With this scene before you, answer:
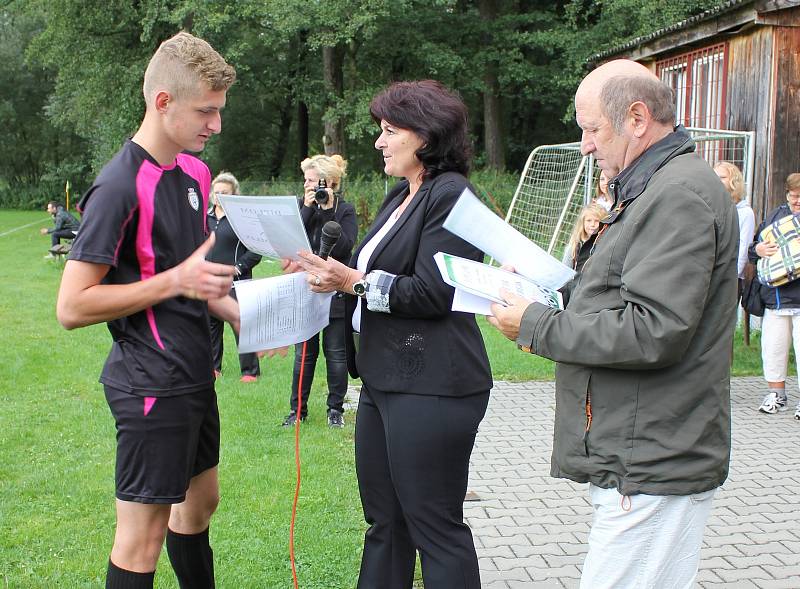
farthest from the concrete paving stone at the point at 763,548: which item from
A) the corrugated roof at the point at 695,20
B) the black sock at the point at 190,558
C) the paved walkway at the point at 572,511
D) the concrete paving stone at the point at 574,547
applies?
the corrugated roof at the point at 695,20

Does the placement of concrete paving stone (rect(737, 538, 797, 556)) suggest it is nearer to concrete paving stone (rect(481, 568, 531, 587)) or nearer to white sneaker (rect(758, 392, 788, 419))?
concrete paving stone (rect(481, 568, 531, 587))

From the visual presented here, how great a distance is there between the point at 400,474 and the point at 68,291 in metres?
1.40

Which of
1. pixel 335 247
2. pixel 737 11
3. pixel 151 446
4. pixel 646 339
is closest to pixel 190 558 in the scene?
pixel 151 446

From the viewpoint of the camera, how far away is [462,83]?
1212 inches

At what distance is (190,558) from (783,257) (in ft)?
20.7

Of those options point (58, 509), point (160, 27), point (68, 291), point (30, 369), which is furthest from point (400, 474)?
point (160, 27)

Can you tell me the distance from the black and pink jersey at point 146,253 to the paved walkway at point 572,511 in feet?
7.26

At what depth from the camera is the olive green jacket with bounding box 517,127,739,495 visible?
2.30 metres

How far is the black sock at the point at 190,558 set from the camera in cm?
338

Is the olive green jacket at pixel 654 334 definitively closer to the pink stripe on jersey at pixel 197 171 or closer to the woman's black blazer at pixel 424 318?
the woman's black blazer at pixel 424 318

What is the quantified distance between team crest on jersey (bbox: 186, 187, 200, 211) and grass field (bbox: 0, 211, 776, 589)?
211 centimetres

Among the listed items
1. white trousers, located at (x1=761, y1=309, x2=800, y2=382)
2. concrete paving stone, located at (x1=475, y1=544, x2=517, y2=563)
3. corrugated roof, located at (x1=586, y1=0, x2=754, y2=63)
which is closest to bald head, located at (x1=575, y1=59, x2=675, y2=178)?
concrete paving stone, located at (x1=475, y1=544, x2=517, y2=563)

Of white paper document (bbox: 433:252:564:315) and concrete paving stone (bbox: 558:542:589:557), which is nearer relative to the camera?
white paper document (bbox: 433:252:564:315)

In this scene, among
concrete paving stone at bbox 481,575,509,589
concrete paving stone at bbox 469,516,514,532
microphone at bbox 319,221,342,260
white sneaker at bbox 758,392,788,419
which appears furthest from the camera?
white sneaker at bbox 758,392,788,419
